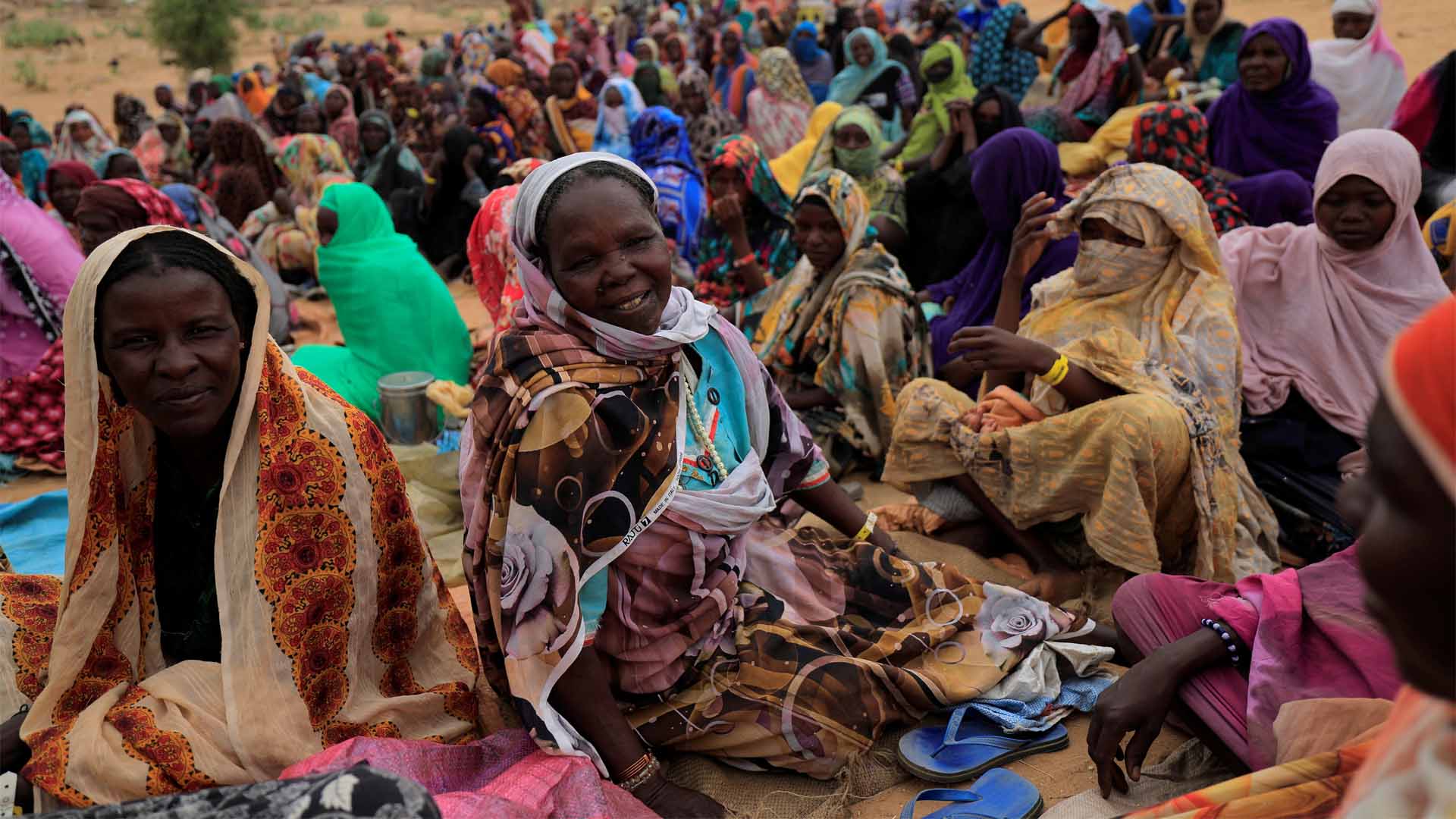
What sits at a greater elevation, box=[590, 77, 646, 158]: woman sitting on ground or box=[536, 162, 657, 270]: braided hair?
box=[536, 162, 657, 270]: braided hair

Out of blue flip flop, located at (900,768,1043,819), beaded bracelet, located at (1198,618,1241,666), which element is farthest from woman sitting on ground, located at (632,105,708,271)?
beaded bracelet, located at (1198,618,1241,666)

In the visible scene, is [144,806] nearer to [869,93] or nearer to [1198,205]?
[1198,205]

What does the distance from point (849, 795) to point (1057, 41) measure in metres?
14.8

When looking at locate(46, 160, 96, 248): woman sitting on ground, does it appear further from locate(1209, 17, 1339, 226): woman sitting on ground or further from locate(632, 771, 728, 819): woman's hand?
locate(1209, 17, 1339, 226): woman sitting on ground

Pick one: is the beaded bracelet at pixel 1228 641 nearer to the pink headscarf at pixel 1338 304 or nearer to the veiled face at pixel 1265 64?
the pink headscarf at pixel 1338 304

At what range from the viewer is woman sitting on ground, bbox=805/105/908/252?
21.5 feet

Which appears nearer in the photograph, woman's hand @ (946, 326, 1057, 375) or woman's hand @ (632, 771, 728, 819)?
woman's hand @ (632, 771, 728, 819)

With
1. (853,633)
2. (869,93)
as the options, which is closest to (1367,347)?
(853,633)

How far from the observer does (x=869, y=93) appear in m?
10.9

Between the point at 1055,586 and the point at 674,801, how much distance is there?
5.89ft

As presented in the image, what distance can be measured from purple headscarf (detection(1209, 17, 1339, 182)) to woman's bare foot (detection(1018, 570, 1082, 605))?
416 centimetres

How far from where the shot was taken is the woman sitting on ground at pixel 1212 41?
30.1 feet

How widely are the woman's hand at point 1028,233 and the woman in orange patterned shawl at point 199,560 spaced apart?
2.65 meters

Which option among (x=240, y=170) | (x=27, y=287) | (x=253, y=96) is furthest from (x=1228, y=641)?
(x=253, y=96)
